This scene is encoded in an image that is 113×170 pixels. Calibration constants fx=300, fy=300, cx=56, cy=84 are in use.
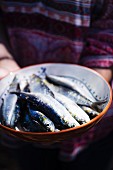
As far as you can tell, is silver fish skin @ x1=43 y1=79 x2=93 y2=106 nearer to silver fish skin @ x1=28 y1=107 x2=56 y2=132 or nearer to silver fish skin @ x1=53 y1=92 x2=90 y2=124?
silver fish skin @ x1=53 y1=92 x2=90 y2=124

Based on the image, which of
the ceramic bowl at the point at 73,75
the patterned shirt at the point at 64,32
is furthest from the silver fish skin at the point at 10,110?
the patterned shirt at the point at 64,32

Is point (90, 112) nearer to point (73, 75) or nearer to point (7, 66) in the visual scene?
point (73, 75)

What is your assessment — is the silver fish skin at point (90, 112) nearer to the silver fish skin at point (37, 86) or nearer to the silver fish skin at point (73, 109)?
the silver fish skin at point (73, 109)

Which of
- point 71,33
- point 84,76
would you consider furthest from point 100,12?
point 84,76

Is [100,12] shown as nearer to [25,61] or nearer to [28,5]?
[28,5]

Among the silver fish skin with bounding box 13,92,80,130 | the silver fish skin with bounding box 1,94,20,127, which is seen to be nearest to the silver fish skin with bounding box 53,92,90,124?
the silver fish skin with bounding box 13,92,80,130
